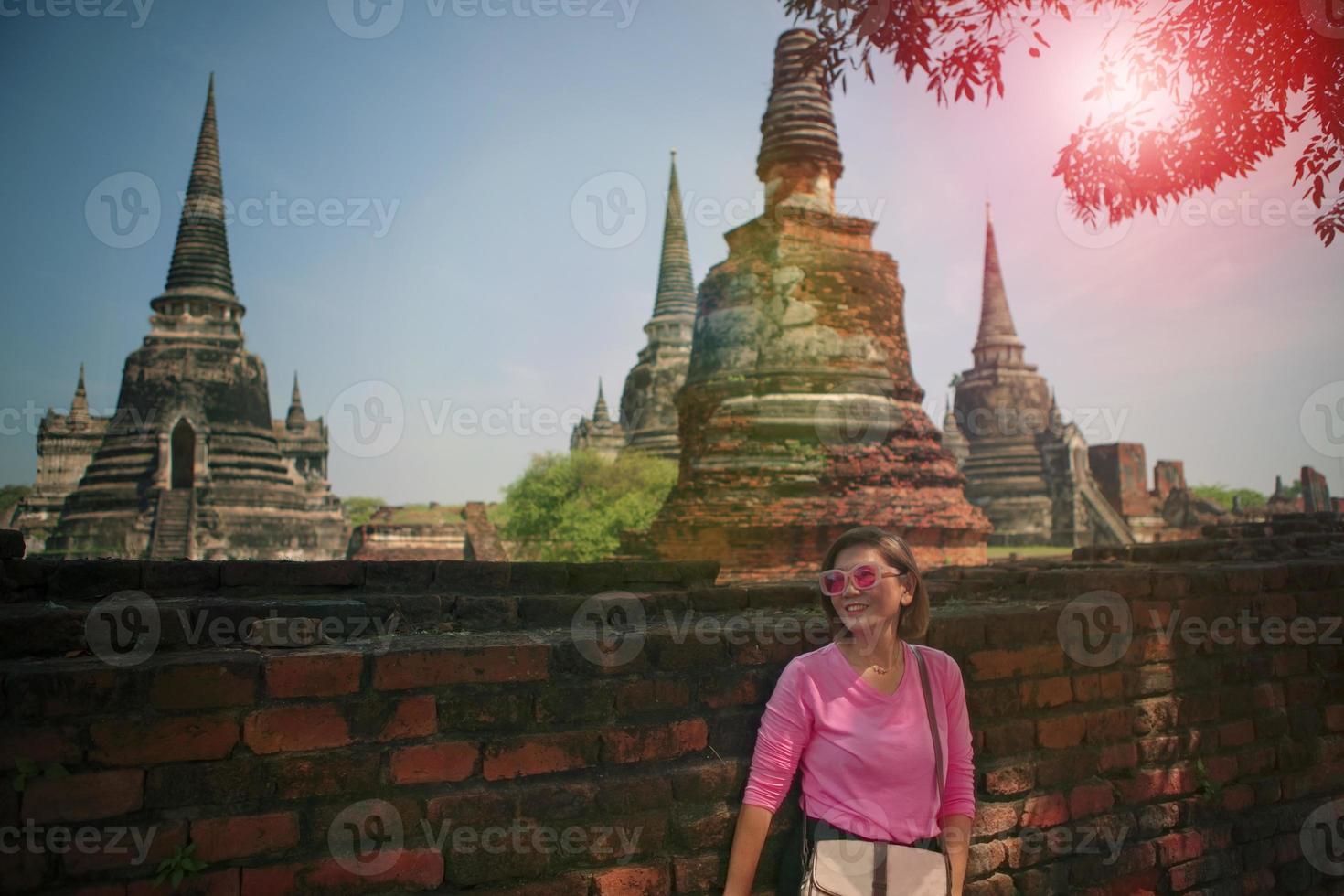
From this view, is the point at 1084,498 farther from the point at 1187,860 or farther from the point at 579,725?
the point at 579,725

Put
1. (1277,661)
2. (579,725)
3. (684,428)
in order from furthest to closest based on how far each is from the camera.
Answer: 1. (684,428)
2. (1277,661)
3. (579,725)

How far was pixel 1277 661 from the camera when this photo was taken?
136 inches

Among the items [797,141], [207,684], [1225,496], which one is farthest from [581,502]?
[1225,496]

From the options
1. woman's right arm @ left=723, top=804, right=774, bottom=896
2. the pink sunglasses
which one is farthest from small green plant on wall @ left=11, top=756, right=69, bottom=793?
the pink sunglasses

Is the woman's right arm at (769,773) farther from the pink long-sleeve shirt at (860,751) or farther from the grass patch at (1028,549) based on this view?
the grass patch at (1028,549)

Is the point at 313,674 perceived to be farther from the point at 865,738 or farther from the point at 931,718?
the point at 931,718

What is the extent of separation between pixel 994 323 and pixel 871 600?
33917mm

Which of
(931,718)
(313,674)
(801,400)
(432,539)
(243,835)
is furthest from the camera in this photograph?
(432,539)

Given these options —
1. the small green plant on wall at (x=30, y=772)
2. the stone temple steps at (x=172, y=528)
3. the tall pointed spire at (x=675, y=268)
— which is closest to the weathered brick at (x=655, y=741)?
the small green plant on wall at (x=30, y=772)

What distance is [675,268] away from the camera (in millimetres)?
31641

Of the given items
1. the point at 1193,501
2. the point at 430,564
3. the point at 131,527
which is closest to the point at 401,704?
the point at 430,564

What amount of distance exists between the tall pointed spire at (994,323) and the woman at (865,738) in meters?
33.3

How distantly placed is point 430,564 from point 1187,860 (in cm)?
301

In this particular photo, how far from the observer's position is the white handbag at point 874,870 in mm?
1854
